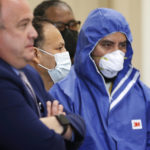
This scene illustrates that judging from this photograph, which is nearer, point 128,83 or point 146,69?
point 128,83

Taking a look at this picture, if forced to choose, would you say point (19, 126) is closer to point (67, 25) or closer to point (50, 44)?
point (50, 44)

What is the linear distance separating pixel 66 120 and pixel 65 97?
735mm

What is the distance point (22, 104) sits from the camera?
4.94 ft

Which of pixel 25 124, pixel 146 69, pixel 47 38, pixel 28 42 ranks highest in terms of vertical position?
pixel 28 42

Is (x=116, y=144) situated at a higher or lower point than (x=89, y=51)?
lower

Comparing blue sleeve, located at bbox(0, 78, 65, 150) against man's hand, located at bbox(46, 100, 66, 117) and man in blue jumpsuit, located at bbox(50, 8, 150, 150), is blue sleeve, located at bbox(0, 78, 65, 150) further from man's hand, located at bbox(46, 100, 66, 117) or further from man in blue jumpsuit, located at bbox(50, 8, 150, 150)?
man in blue jumpsuit, located at bbox(50, 8, 150, 150)

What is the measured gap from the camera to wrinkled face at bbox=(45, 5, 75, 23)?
141 inches

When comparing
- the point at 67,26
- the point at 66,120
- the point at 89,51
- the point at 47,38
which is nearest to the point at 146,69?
the point at 67,26

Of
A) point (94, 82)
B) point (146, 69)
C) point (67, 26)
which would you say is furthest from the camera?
point (146, 69)

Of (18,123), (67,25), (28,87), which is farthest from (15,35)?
(67,25)

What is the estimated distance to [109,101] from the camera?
96.3 inches

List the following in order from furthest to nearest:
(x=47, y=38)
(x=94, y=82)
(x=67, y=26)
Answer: (x=67, y=26)
(x=47, y=38)
(x=94, y=82)

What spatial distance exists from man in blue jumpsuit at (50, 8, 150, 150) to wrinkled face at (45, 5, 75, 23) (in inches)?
38.9

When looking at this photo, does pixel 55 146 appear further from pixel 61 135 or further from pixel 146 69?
pixel 146 69
